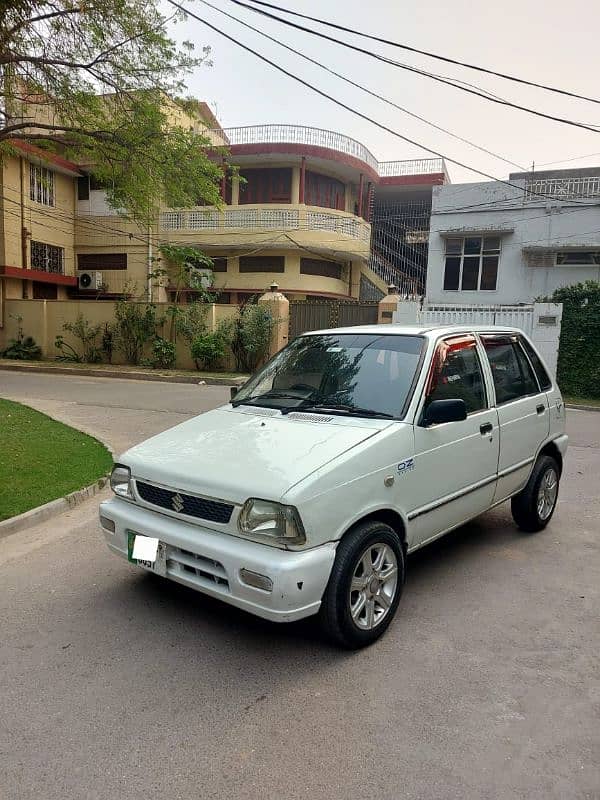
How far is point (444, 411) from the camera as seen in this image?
3.50 meters

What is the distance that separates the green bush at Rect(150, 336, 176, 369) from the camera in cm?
1855

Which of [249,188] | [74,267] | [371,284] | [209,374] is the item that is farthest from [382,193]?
[209,374]

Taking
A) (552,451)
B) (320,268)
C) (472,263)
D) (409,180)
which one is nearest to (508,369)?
(552,451)

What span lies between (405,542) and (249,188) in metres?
27.2

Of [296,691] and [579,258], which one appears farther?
[579,258]

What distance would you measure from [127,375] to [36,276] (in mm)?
9853

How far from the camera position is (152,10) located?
12.9m

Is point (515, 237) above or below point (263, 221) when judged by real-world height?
below

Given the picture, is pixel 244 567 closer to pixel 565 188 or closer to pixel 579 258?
pixel 579 258

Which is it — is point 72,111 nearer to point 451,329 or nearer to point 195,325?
point 195,325

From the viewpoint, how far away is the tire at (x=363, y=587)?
2.93 metres

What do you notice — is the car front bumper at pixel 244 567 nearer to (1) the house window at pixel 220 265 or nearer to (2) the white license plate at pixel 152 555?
(2) the white license plate at pixel 152 555

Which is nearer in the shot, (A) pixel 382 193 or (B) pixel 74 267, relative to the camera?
(B) pixel 74 267

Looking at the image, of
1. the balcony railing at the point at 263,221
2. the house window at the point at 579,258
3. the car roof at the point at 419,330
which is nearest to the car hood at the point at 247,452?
the car roof at the point at 419,330
